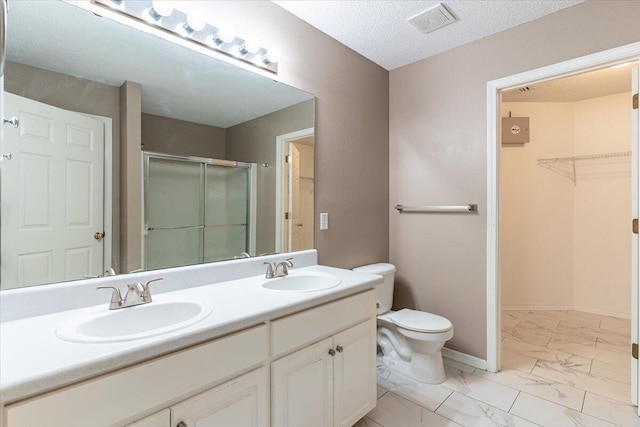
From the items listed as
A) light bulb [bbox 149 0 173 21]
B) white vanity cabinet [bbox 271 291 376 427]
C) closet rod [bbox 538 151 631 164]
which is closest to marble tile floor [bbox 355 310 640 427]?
white vanity cabinet [bbox 271 291 376 427]

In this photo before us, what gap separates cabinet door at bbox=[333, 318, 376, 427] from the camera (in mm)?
1403

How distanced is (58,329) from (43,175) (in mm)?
564

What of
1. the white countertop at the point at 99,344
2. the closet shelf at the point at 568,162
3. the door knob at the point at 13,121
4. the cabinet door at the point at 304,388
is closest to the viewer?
the white countertop at the point at 99,344

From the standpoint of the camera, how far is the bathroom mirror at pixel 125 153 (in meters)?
1.09

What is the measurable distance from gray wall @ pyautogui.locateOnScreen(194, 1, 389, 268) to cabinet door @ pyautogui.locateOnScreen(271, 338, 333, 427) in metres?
0.86

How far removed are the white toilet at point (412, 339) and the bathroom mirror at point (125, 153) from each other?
0.94 metres

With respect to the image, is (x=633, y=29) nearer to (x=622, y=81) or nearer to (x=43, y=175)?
(x=622, y=81)

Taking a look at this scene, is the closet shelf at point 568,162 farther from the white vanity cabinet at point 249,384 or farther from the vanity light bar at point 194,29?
the vanity light bar at point 194,29

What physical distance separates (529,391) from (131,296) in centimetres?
228

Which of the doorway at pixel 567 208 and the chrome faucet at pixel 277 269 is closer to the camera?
the chrome faucet at pixel 277 269

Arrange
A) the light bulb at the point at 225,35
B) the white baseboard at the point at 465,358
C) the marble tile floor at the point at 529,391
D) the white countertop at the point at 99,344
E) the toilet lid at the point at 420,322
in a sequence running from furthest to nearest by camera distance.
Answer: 1. the white baseboard at the point at 465,358
2. the toilet lid at the point at 420,322
3. the marble tile floor at the point at 529,391
4. the light bulb at the point at 225,35
5. the white countertop at the point at 99,344

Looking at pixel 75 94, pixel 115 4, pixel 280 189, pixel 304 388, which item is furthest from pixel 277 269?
pixel 115 4

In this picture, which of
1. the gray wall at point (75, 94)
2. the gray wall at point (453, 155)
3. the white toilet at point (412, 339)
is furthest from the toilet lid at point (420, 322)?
the gray wall at point (75, 94)

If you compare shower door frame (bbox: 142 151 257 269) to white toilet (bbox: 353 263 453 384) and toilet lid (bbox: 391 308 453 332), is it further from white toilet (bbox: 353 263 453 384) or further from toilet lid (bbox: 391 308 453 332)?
toilet lid (bbox: 391 308 453 332)
